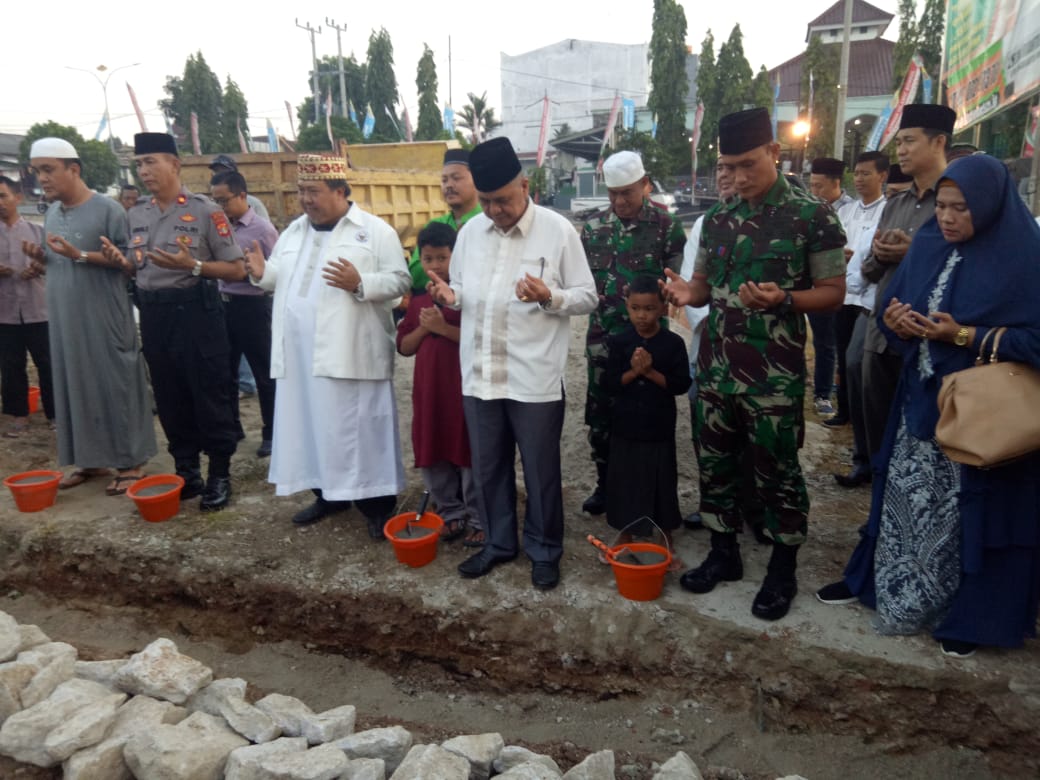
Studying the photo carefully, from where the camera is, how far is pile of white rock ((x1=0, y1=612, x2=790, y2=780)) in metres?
2.15

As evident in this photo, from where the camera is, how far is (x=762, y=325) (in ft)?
8.84

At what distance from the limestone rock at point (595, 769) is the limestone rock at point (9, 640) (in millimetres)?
2268

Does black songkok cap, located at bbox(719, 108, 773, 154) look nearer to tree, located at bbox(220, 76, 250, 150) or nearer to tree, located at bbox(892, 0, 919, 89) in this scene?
tree, located at bbox(892, 0, 919, 89)

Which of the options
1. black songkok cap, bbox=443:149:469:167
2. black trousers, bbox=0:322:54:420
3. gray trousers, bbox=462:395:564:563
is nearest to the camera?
gray trousers, bbox=462:395:564:563

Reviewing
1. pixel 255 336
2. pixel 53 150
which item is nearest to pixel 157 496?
pixel 255 336

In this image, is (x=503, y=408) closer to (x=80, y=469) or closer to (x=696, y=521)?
(x=696, y=521)

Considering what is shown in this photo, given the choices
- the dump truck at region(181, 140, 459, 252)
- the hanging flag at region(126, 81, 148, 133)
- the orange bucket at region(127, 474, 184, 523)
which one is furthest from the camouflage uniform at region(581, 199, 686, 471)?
the hanging flag at region(126, 81, 148, 133)

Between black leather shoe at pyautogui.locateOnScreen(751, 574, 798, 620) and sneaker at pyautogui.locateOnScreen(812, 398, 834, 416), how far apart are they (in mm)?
2922

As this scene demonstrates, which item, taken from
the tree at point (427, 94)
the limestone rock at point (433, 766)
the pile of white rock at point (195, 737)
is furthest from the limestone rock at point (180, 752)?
the tree at point (427, 94)

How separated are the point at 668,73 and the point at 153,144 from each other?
1523 inches

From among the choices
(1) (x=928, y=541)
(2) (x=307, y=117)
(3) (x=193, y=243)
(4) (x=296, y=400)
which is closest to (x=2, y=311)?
(3) (x=193, y=243)

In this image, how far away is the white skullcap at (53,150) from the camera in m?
3.95

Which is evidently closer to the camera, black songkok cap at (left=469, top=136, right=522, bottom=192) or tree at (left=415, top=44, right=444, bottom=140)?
black songkok cap at (left=469, top=136, right=522, bottom=192)

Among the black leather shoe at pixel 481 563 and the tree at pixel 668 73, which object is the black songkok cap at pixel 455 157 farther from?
the tree at pixel 668 73
